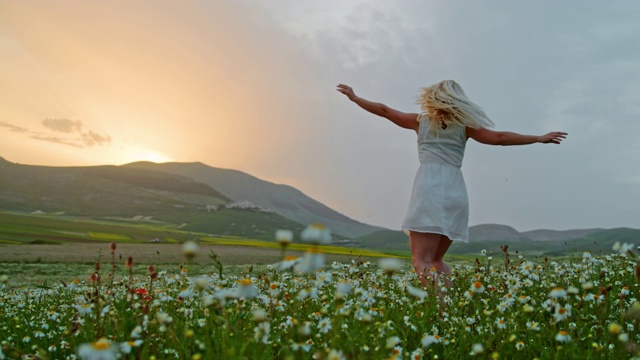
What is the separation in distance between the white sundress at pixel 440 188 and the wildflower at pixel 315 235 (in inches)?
166

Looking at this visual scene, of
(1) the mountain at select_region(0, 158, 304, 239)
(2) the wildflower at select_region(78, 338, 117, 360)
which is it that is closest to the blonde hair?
(2) the wildflower at select_region(78, 338, 117, 360)

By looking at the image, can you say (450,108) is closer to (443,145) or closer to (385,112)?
(443,145)

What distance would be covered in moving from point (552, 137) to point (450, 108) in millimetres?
1280

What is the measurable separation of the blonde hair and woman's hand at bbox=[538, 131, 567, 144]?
666mm

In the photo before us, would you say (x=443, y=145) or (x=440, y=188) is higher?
(x=443, y=145)

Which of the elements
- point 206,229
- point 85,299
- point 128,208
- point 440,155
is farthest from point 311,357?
point 128,208

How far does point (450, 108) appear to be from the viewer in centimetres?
644

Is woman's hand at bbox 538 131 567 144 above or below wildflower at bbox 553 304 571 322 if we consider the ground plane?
above

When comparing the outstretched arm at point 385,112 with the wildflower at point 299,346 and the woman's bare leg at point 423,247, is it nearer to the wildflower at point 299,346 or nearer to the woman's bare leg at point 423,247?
the woman's bare leg at point 423,247

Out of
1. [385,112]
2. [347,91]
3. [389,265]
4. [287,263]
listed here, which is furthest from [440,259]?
[287,263]

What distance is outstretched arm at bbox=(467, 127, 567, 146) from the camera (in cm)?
639

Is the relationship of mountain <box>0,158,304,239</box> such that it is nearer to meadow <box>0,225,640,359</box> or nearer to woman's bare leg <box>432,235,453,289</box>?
woman's bare leg <box>432,235,453,289</box>

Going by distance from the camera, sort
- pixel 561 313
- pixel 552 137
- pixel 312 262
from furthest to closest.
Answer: pixel 552 137, pixel 561 313, pixel 312 262

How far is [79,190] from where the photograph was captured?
117 meters
